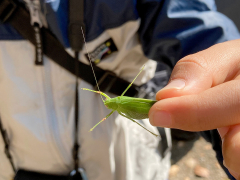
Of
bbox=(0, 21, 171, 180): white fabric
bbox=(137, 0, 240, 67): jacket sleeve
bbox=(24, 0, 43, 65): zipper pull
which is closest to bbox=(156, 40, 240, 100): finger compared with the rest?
bbox=(137, 0, 240, 67): jacket sleeve

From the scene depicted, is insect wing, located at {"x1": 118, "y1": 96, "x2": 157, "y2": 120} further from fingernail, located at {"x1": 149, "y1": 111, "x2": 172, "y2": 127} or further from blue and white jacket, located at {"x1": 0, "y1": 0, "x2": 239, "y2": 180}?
blue and white jacket, located at {"x1": 0, "y1": 0, "x2": 239, "y2": 180}

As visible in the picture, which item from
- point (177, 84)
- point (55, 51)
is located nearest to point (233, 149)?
point (177, 84)

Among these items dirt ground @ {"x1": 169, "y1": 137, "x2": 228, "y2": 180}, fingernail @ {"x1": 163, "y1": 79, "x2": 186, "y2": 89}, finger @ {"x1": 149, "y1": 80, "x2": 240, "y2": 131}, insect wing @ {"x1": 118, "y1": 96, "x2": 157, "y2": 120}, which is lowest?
dirt ground @ {"x1": 169, "y1": 137, "x2": 228, "y2": 180}

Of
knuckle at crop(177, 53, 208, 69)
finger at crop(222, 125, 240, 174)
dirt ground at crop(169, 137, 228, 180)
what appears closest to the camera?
finger at crop(222, 125, 240, 174)

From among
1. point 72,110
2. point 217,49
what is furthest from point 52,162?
point 217,49

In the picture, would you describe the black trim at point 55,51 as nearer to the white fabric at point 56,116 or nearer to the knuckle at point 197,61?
the white fabric at point 56,116

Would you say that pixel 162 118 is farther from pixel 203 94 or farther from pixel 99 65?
pixel 99 65
